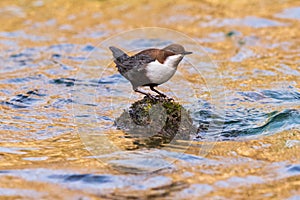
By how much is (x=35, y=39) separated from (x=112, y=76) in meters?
2.72

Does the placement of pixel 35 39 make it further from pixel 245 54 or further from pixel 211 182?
pixel 211 182

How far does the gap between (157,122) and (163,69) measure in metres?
0.76

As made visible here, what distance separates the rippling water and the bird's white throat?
2.58 feet

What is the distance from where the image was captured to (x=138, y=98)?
6938 millimetres

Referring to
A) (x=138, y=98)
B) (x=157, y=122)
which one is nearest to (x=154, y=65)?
(x=157, y=122)

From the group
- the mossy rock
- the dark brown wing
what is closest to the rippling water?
the mossy rock

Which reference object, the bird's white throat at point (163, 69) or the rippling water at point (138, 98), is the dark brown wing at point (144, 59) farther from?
the rippling water at point (138, 98)

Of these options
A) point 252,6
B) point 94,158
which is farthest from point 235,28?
point 94,158

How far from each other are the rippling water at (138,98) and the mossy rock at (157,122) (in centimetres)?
15

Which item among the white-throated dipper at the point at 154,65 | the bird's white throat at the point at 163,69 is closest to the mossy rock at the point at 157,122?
the white-throated dipper at the point at 154,65

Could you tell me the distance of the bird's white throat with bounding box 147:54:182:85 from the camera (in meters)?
5.41

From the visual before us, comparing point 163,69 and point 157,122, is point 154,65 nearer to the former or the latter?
point 163,69

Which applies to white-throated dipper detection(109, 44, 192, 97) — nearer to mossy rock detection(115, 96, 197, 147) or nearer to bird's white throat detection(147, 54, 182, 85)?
bird's white throat detection(147, 54, 182, 85)

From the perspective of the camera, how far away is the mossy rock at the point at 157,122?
587 cm
